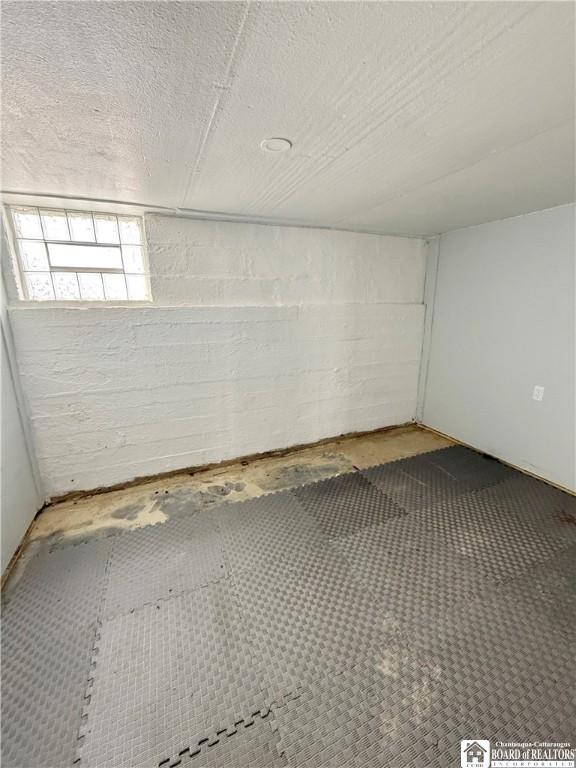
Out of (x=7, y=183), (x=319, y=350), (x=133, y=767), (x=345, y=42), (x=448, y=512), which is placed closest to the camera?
(x=345, y=42)

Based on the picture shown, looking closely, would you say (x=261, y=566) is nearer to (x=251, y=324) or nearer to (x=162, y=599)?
(x=162, y=599)

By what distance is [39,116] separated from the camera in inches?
42.7

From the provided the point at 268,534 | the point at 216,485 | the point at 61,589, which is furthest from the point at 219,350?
the point at 61,589

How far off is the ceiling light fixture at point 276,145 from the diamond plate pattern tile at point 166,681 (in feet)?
6.89

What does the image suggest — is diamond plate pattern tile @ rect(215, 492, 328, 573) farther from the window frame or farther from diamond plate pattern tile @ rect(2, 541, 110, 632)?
the window frame

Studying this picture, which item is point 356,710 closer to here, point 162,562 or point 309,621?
point 309,621

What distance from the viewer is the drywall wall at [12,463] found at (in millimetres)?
1778

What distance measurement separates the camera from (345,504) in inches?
90.1

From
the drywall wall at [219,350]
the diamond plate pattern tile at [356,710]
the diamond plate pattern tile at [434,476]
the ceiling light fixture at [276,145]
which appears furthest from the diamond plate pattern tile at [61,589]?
the ceiling light fixture at [276,145]

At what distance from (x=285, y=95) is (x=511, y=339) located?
2571mm

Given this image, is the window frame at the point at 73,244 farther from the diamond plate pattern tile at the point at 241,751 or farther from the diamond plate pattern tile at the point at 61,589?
the diamond plate pattern tile at the point at 241,751

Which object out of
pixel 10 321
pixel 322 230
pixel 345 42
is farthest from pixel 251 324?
pixel 345 42

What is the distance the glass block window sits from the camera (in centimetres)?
202

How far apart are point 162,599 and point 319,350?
2.19 m
